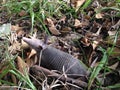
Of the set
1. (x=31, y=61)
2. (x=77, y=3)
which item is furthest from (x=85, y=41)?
(x=77, y=3)

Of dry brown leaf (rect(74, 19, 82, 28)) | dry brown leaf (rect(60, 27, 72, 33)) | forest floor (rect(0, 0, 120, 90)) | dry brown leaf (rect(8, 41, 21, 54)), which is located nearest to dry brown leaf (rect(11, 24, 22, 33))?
forest floor (rect(0, 0, 120, 90))

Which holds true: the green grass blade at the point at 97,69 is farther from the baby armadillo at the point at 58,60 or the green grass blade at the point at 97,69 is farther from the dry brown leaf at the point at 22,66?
the dry brown leaf at the point at 22,66

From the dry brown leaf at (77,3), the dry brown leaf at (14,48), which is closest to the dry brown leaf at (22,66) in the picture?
the dry brown leaf at (14,48)

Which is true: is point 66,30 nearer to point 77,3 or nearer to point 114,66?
point 77,3

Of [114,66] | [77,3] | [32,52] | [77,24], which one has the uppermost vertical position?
[77,3]

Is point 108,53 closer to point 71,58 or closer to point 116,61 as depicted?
point 116,61

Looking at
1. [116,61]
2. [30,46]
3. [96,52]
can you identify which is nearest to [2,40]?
[30,46]

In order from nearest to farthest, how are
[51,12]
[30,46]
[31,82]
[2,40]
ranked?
[31,82] < [30,46] < [2,40] < [51,12]
